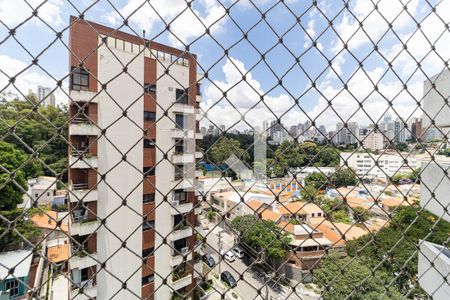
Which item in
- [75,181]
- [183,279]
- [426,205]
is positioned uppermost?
[426,205]

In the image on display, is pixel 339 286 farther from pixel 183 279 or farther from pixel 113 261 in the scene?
pixel 113 261

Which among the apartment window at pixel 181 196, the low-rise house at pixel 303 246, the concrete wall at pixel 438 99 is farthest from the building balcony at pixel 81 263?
the concrete wall at pixel 438 99

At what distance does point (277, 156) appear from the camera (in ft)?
2.60

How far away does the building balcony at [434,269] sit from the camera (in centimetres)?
83

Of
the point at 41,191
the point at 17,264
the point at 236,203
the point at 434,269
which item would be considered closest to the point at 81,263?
the point at 41,191

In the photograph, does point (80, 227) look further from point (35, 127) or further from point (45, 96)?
point (45, 96)

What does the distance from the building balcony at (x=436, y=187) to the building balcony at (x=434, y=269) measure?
0.12m

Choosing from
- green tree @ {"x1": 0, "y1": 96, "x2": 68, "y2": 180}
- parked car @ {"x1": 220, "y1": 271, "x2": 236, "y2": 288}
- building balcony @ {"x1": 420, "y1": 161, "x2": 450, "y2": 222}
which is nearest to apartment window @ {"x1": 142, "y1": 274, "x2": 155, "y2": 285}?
green tree @ {"x1": 0, "y1": 96, "x2": 68, "y2": 180}

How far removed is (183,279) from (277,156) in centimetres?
367

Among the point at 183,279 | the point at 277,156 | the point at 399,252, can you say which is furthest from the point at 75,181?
the point at 399,252

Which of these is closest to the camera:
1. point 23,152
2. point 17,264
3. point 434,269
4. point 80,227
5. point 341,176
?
point 17,264

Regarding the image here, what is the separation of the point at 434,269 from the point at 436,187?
278 millimetres

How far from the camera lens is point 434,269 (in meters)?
0.85

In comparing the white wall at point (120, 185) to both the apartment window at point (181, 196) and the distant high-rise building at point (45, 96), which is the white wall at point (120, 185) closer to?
the apartment window at point (181, 196)
